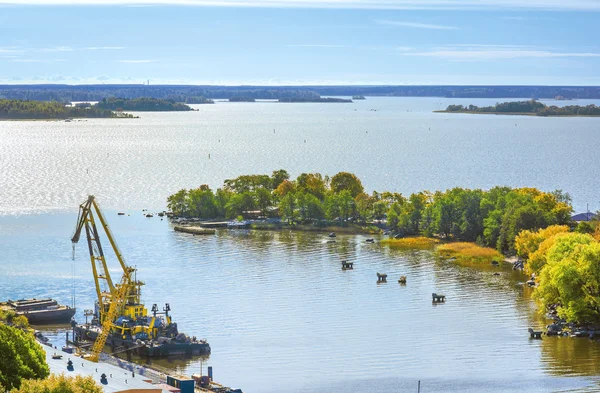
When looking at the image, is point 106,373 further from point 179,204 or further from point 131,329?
point 179,204

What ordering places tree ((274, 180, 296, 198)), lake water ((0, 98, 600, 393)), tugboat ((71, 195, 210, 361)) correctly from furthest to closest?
tree ((274, 180, 296, 198)) → tugboat ((71, 195, 210, 361)) → lake water ((0, 98, 600, 393))

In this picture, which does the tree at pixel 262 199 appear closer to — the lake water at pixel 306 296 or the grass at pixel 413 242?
the lake water at pixel 306 296

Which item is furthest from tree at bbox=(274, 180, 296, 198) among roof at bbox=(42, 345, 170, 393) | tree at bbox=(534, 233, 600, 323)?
roof at bbox=(42, 345, 170, 393)

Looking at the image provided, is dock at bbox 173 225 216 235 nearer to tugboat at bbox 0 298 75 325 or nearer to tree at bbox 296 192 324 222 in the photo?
tree at bbox 296 192 324 222

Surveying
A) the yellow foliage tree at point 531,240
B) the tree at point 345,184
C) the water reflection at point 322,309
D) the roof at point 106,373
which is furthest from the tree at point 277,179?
the roof at point 106,373

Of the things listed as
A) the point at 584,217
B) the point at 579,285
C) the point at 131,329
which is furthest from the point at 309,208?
the point at 131,329

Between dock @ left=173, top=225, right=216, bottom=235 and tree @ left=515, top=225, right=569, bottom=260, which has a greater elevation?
tree @ left=515, top=225, right=569, bottom=260
